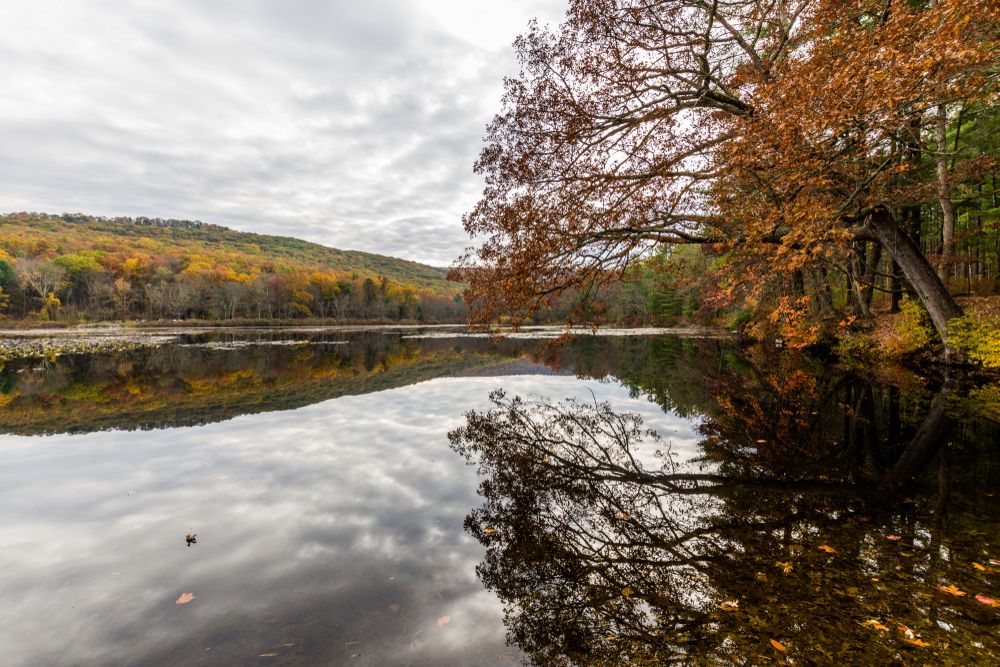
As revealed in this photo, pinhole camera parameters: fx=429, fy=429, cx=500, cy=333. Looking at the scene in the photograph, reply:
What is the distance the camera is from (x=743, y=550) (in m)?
3.99

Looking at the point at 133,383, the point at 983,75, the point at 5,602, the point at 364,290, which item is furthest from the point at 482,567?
the point at 364,290

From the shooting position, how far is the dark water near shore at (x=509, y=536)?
2957 mm

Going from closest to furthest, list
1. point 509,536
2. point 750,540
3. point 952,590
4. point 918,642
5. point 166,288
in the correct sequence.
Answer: point 918,642 < point 952,590 < point 750,540 < point 509,536 < point 166,288

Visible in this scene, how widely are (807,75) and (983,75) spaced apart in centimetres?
259

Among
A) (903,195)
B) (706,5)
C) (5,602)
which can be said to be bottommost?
(5,602)

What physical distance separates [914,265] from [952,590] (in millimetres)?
11239

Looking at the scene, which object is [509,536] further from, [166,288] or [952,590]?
[166,288]

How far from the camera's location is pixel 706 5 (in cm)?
965

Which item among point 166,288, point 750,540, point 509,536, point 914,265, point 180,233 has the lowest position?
point 509,536

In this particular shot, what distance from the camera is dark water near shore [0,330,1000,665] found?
2.96 metres

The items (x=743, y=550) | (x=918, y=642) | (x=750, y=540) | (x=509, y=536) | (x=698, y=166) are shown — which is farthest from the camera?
(x=698, y=166)

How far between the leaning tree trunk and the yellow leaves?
33.1ft

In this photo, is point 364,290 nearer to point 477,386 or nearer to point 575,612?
point 477,386

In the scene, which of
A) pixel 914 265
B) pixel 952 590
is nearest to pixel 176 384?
pixel 952 590
